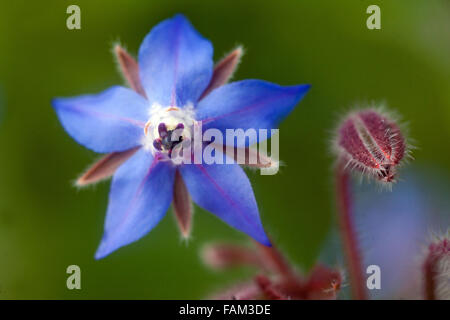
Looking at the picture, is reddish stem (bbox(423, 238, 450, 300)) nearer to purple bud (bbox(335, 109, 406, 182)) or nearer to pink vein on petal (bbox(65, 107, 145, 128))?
purple bud (bbox(335, 109, 406, 182))

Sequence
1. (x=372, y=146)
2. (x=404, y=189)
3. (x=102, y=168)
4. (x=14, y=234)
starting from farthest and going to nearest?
1. (x=404, y=189)
2. (x=14, y=234)
3. (x=102, y=168)
4. (x=372, y=146)

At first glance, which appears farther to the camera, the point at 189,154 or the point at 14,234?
the point at 14,234

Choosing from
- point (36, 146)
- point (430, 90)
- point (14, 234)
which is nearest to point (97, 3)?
point (36, 146)

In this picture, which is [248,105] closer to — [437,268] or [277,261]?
[277,261]

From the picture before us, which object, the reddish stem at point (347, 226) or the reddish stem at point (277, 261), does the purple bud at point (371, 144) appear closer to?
the reddish stem at point (347, 226)

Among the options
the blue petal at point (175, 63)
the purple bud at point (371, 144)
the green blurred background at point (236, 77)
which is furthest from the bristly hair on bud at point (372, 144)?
the green blurred background at point (236, 77)

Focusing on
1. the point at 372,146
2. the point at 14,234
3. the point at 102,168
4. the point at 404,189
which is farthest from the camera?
the point at 404,189

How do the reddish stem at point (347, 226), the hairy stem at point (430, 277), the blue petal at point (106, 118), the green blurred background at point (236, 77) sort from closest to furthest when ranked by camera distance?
the blue petal at point (106, 118) → the hairy stem at point (430, 277) → the reddish stem at point (347, 226) → the green blurred background at point (236, 77)
